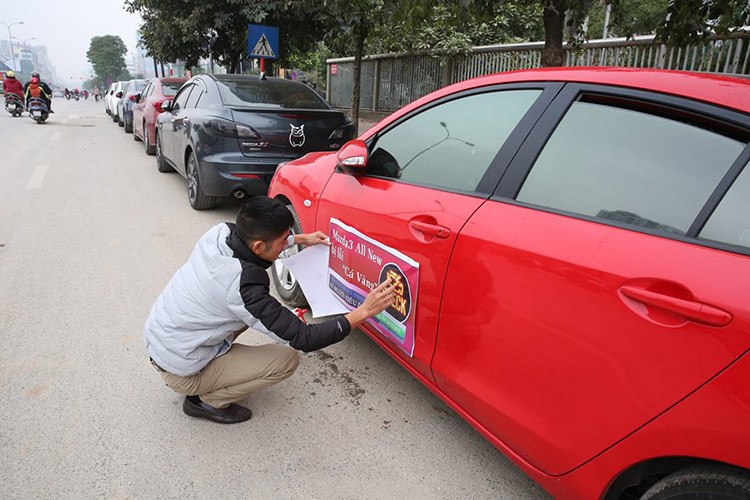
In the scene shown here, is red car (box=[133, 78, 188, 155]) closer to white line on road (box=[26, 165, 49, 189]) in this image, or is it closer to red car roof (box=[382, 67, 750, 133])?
white line on road (box=[26, 165, 49, 189])

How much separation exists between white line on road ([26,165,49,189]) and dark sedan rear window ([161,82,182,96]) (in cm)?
244

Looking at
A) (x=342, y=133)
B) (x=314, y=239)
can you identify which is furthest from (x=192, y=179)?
(x=314, y=239)

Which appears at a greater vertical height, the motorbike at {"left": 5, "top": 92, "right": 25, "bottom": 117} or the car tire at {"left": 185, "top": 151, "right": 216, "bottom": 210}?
the motorbike at {"left": 5, "top": 92, "right": 25, "bottom": 117}

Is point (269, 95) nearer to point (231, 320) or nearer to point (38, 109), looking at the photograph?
point (231, 320)

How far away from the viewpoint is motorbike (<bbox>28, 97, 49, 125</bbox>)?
51.9ft

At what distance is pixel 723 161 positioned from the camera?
1.41m

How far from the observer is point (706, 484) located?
1271 mm

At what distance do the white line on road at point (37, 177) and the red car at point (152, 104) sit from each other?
6.19 ft

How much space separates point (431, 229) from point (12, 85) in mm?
20925

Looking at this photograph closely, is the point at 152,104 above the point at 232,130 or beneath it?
above

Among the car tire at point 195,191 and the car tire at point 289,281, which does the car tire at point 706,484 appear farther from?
the car tire at point 195,191

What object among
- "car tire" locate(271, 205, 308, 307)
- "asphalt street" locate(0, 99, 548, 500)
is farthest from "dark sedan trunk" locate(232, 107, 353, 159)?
"car tire" locate(271, 205, 308, 307)

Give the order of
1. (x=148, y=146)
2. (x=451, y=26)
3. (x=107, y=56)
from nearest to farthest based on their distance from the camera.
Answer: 1. (x=451, y=26)
2. (x=148, y=146)
3. (x=107, y=56)

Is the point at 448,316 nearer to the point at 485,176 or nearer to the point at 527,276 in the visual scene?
the point at 527,276
